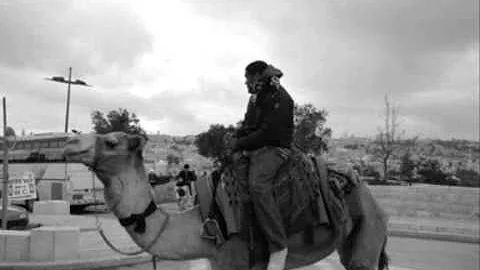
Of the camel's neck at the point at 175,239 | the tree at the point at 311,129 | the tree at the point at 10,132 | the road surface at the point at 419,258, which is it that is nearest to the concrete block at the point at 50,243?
the road surface at the point at 419,258

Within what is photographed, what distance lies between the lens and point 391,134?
42281 mm

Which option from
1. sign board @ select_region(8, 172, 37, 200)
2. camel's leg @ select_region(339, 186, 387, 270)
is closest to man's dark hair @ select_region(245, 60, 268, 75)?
camel's leg @ select_region(339, 186, 387, 270)

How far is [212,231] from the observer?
4.59 m

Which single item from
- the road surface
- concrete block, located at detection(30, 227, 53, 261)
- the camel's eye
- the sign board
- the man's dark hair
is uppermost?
the man's dark hair

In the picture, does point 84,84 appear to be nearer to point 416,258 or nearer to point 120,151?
point 416,258

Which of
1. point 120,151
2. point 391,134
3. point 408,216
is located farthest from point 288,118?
point 391,134

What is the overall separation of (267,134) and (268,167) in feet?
0.96

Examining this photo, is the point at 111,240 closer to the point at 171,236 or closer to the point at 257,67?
the point at 171,236

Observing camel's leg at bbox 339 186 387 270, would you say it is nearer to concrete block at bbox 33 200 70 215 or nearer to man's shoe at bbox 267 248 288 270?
man's shoe at bbox 267 248 288 270

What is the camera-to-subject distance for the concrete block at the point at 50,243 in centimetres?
988

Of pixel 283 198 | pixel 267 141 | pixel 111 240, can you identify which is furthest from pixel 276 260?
pixel 111 240

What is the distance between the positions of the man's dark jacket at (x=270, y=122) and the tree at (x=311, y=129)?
3265cm

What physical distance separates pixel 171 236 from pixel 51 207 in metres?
15.0

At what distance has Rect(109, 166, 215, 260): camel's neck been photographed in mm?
4527
